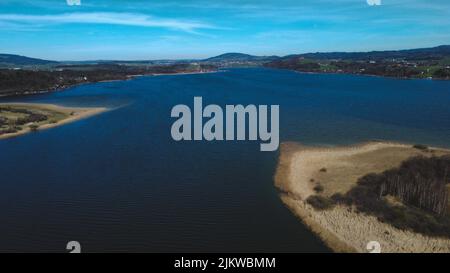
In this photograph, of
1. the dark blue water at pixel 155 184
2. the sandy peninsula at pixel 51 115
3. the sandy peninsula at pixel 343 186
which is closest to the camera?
→ the sandy peninsula at pixel 343 186

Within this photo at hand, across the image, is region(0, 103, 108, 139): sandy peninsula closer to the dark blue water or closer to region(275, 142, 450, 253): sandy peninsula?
the dark blue water

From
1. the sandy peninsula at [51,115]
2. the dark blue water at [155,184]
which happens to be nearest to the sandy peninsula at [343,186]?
the dark blue water at [155,184]

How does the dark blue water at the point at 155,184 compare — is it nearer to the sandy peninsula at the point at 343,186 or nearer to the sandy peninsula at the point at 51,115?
the sandy peninsula at the point at 343,186

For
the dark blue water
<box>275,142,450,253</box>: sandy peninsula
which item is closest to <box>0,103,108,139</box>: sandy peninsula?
the dark blue water

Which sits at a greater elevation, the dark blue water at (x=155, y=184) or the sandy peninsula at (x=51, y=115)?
the sandy peninsula at (x=51, y=115)
